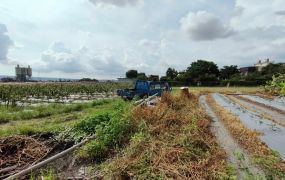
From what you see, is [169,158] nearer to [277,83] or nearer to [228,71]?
[277,83]

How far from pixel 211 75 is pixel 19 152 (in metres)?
60.7

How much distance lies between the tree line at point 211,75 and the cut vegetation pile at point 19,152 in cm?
5204

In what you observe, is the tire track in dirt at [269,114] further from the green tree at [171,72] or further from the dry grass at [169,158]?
the green tree at [171,72]

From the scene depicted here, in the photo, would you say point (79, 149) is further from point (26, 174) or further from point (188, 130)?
point (188, 130)

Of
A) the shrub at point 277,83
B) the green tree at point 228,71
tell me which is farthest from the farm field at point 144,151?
the green tree at point 228,71

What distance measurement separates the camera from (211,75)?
6562cm

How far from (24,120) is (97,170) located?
28.9 ft

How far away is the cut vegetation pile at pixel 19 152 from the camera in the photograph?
21.5 feet

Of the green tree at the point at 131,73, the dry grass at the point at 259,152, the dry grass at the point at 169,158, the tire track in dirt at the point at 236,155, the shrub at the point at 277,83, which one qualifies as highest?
the green tree at the point at 131,73

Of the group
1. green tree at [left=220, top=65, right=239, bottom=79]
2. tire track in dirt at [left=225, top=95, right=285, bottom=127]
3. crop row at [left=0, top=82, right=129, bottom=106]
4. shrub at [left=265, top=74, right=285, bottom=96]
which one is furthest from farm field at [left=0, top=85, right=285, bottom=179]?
green tree at [left=220, top=65, right=239, bottom=79]

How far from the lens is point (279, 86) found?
24.6 ft

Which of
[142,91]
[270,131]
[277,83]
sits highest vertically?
[277,83]

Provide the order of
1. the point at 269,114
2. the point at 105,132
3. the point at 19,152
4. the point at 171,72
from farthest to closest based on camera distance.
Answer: the point at 171,72 → the point at 269,114 → the point at 105,132 → the point at 19,152

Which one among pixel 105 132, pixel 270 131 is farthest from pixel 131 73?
pixel 105 132
